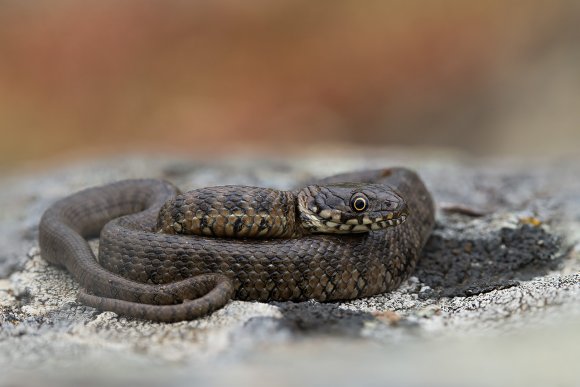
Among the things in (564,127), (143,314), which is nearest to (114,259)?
(143,314)

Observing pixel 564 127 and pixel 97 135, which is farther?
pixel 97 135

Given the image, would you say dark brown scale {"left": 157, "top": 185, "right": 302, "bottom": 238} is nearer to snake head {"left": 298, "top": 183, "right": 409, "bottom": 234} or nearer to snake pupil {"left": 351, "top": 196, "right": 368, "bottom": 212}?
snake head {"left": 298, "top": 183, "right": 409, "bottom": 234}

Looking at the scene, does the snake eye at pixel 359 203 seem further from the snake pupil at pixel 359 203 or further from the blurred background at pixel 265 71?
the blurred background at pixel 265 71

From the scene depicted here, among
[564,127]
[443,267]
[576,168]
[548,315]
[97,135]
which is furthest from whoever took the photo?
[97,135]

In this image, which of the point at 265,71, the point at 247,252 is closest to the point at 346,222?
the point at 247,252

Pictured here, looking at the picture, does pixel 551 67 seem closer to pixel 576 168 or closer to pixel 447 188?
pixel 576 168

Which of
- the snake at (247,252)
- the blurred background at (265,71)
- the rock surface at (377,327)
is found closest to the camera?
the rock surface at (377,327)

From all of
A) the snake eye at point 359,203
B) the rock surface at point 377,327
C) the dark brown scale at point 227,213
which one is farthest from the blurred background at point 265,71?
the dark brown scale at point 227,213

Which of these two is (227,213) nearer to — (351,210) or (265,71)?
(351,210)
